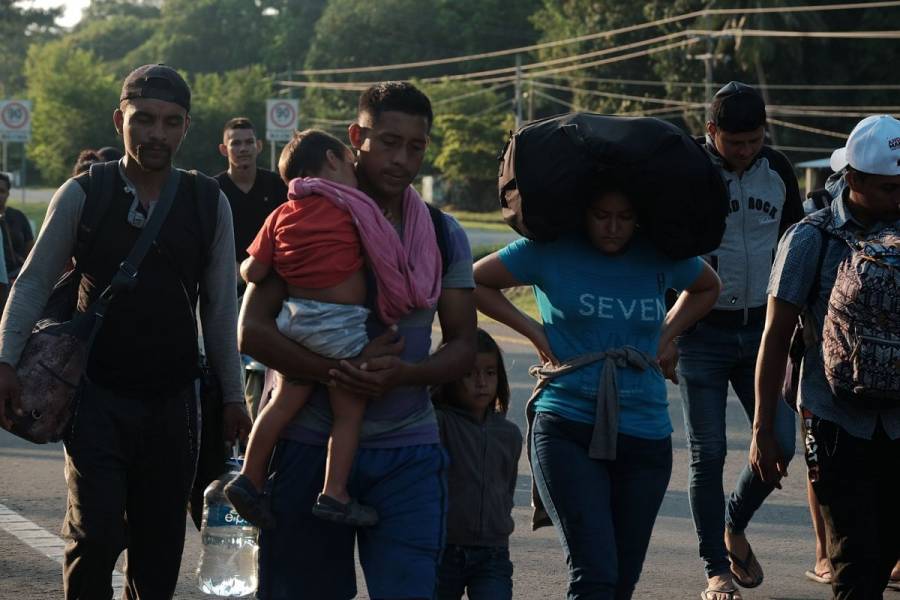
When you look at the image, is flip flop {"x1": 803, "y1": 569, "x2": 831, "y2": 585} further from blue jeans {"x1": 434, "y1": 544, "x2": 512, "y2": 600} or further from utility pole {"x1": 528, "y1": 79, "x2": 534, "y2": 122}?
utility pole {"x1": 528, "y1": 79, "x2": 534, "y2": 122}

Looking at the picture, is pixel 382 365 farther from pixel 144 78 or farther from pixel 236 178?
pixel 236 178

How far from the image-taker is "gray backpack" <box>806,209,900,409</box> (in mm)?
4535

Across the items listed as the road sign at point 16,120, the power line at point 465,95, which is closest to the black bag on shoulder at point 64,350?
the road sign at point 16,120

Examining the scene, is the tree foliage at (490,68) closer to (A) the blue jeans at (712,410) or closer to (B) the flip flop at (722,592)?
(A) the blue jeans at (712,410)

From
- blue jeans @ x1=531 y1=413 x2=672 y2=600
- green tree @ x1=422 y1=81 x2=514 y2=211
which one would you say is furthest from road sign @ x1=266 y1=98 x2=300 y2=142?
green tree @ x1=422 y1=81 x2=514 y2=211

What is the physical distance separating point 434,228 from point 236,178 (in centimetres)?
515

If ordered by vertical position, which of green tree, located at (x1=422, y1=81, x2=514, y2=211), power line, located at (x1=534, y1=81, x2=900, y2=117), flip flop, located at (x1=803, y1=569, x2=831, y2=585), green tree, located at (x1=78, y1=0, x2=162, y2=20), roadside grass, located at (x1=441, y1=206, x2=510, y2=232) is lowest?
roadside grass, located at (x1=441, y1=206, x2=510, y2=232)

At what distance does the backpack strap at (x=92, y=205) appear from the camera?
191 inches

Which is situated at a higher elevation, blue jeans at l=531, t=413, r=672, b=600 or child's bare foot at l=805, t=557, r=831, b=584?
blue jeans at l=531, t=413, r=672, b=600

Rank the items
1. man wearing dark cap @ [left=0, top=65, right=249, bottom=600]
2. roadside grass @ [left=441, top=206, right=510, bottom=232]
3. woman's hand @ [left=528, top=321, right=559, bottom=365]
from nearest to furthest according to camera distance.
Answer: man wearing dark cap @ [left=0, top=65, right=249, bottom=600], woman's hand @ [left=528, top=321, right=559, bottom=365], roadside grass @ [left=441, top=206, right=510, bottom=232]

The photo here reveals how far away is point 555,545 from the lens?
740cm

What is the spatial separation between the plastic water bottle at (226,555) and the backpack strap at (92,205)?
116 cm

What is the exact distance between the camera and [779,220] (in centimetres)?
659

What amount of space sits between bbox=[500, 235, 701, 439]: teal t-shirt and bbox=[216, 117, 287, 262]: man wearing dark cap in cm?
432
